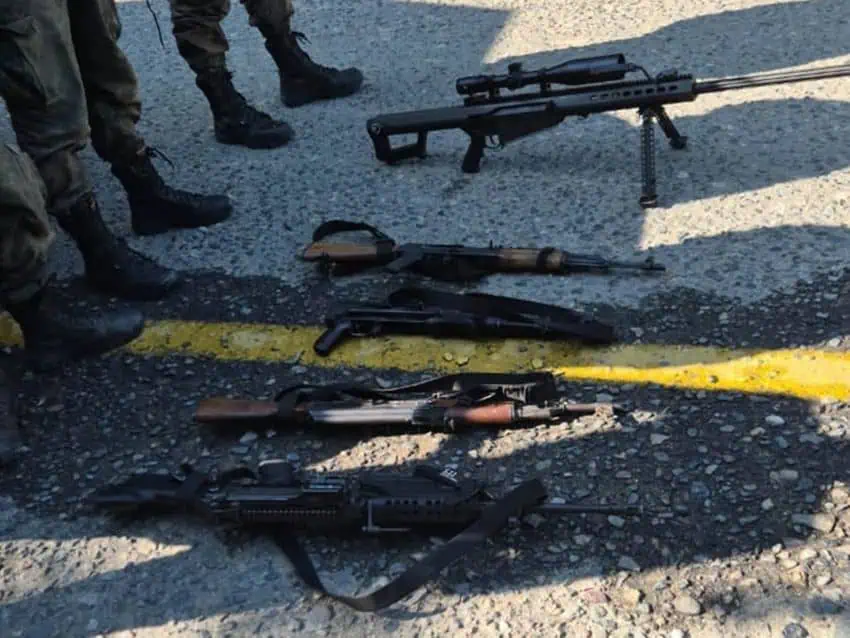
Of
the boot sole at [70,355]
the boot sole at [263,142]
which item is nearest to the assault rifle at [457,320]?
the boot sole at [70,355]

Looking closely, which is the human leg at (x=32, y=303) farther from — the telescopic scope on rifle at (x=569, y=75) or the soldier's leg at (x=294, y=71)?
the soldier's leg at (x=294, y=71)

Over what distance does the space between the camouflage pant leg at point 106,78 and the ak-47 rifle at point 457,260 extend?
2.61 ft

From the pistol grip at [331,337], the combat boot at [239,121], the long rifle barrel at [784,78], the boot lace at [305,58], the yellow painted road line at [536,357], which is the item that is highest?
the boot lace at [305,58]

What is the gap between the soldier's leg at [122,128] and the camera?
11.5 feet

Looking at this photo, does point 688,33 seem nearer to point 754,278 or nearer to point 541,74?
point 541,74

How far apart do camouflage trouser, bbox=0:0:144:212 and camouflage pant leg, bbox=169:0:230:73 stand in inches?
29.9

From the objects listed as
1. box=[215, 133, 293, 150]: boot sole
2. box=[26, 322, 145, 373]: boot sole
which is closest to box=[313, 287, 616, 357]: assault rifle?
box=[26, 322, 145, 373]: boot sole

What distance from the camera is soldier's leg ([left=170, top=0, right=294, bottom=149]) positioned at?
438 cm

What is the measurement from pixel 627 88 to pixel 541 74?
0.34 metres

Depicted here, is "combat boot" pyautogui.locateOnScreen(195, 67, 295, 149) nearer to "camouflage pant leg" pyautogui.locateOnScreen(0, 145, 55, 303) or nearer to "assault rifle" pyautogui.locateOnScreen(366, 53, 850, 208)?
"assault rifle" pyautogui.locateOnScreen(366, 53, 850, 208)

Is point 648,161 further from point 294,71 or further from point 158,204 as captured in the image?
point 294,71

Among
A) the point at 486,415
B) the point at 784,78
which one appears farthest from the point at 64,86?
the point at 784,78

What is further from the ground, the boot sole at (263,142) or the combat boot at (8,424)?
the boot sole at (263,142)

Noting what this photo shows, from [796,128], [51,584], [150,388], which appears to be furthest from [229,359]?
[796,128]
